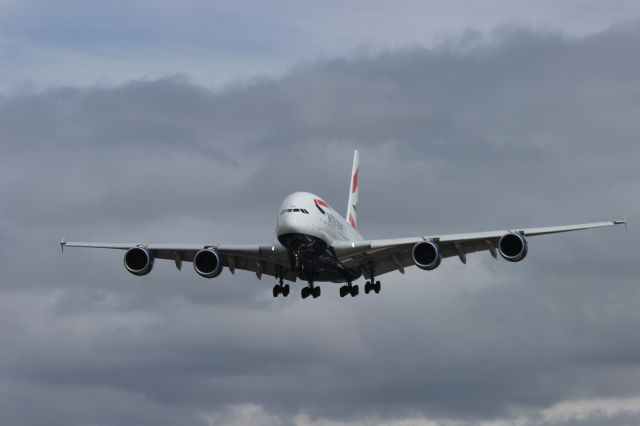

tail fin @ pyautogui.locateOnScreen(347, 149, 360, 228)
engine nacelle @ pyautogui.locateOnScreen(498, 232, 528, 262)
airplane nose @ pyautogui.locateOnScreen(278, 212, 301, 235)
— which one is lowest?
engine nacelle @ pyautogui.locateOnScreen(498, 232, 528, 262)

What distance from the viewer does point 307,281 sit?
278 ft

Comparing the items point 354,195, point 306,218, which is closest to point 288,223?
point 306,218

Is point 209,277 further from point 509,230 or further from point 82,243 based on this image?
point 509,230

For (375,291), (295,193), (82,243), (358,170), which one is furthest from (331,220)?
(358,170)

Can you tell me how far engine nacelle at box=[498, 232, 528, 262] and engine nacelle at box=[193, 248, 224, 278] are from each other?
16.5 m

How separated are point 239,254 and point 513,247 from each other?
1653 centimetres

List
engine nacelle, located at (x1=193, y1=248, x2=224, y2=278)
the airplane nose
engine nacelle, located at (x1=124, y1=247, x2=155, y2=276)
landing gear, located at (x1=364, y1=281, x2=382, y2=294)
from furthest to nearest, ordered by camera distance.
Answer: landing gear, located at (x1=364, y1=281, x2=382, y2=294), engine nacelle, located at (x1=124, y1=247, x2=155, y2=276), engine nacelle, located at (x1=193, y1=248, x2=224, y2=278), the airplane nose

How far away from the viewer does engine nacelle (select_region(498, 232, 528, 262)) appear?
77562mm

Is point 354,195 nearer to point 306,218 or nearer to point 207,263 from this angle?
point 207,263

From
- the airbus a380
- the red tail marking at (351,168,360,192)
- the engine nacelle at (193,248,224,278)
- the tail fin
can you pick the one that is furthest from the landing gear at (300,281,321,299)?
the red tail marking at (351,168,360,192)

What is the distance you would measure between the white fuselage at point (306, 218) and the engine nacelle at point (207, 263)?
6.34m

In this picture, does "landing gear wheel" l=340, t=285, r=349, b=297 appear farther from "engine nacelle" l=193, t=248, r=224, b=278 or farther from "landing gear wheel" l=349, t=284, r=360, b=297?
"engine nacelle" l=193, t=248, r=224, b=278

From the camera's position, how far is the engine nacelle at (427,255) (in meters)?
79.2

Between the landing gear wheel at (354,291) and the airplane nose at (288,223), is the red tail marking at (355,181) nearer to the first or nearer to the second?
the landing gear wheel at (354,291)
